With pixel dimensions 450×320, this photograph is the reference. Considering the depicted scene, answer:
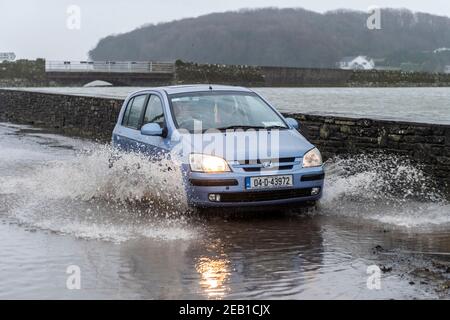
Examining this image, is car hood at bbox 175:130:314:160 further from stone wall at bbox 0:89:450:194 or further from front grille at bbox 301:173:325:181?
stone wall at bbox 0:89:450:194

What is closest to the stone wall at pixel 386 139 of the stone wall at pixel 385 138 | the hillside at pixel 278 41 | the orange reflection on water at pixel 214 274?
the stone wall at pixel 385 138

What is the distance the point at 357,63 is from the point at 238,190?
17243cm

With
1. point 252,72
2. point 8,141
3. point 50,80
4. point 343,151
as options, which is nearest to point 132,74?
point 50,80

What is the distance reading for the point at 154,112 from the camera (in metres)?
9.51

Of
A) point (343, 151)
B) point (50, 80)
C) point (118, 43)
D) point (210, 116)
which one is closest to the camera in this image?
point (210, 116)

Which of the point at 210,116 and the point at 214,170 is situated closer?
the point at 214,170

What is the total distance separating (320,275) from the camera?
230 inches

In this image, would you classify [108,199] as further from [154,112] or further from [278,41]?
[278,41]

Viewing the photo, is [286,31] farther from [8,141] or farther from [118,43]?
[8,141]

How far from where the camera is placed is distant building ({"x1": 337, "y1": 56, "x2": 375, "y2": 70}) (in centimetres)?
17449

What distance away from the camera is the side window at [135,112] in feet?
32.6

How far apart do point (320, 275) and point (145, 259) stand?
1.52 m

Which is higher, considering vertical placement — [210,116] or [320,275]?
[210,116]

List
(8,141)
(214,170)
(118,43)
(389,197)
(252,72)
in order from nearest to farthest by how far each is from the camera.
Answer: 1. (214,170)
2. (389,197)
3. (8,141)
4. (252,72)
5. (118,43)
